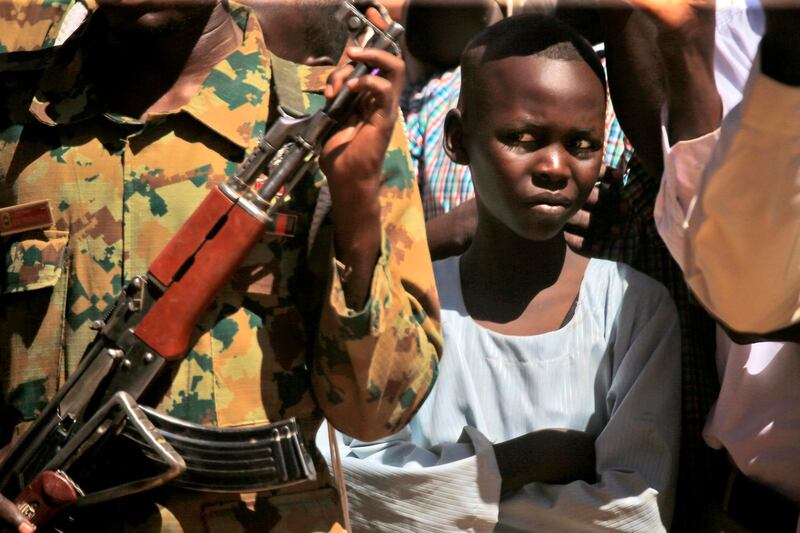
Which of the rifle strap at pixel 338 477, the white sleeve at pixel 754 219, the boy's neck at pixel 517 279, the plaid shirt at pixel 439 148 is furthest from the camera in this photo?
the plaid shirt at pixel 439 148

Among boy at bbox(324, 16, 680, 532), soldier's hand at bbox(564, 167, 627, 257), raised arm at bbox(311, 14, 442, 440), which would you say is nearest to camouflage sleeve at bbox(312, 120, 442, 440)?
raised arm at bbox(311, 14, 442, 440)

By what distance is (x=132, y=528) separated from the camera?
6.71 ft

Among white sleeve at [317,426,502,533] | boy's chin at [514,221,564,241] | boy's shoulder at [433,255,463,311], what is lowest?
white sleeve at [317,426,502,533]

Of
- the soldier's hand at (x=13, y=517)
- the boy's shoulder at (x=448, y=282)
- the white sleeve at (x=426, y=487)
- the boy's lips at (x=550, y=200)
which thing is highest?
the boy's lips at (x=550, y=200)

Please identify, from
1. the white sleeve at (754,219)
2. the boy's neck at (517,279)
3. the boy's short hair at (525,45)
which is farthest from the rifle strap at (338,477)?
the boy's short hair at (525,45)

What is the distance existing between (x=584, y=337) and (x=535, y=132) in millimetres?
470

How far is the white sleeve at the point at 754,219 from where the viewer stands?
1.87 meters

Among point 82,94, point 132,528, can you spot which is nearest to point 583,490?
point 132,528

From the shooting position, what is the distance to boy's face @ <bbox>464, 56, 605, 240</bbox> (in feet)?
9.42

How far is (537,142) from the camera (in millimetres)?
2918

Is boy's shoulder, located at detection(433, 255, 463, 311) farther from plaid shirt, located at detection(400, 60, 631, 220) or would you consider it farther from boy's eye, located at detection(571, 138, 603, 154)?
boy's eye, located at detection(571, 138, 603, 154)

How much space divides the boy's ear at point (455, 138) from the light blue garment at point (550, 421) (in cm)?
34

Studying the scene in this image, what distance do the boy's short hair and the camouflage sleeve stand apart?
94cm

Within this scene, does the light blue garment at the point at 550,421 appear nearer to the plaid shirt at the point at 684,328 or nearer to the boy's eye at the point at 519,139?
the plaid shirt at the point at 684,328
